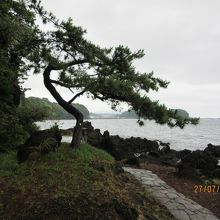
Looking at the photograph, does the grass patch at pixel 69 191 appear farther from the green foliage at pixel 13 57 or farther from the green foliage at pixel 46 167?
the green foliage at pixel 13 57

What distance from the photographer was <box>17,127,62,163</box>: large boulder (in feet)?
35.0

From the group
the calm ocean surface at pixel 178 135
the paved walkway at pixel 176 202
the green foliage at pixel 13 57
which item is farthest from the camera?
the calm ocean surface at pixel 178 135

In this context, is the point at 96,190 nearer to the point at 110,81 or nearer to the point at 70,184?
the point at 70,184

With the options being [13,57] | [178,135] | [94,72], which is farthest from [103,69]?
[178,135]

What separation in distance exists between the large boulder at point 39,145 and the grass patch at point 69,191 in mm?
279

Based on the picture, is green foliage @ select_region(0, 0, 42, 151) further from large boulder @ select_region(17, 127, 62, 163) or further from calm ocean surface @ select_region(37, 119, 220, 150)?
calm ocean surface @ select_region(37, 119, 220, 150)

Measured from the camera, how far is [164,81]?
40.2 feet

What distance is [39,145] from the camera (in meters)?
11.1

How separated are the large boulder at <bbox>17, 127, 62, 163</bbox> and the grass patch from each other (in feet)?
0.92

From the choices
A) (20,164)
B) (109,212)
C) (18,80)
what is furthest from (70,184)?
(18,80)

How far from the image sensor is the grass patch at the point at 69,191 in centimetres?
714

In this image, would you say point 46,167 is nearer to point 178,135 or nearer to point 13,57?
point 13,57
